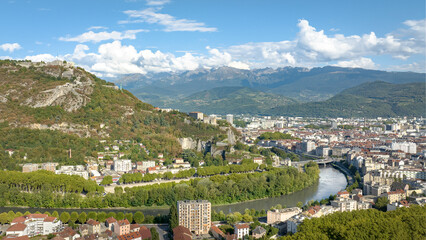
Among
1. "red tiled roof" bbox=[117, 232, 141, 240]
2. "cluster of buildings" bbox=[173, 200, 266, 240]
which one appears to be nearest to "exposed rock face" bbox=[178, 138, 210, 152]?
"cluster of buildings" bbox=[173, 200, 266, 240]

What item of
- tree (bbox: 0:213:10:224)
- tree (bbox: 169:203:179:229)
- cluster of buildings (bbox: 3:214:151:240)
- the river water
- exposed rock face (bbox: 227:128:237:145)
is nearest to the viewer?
cluster of buildings (bbox: 3:214:151:240)

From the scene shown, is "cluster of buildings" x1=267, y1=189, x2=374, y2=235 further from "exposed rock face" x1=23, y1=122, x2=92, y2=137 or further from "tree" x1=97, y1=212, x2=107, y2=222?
"exposed rock face" x1=23, y1=122, x2=92, y2=137

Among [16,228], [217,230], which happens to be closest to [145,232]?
[217,230]

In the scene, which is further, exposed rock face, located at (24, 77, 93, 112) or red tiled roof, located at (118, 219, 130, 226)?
exposed rock face, located at (24, 77, 93, 112)

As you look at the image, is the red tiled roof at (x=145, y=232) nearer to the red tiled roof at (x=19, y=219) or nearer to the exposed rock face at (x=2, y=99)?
the red tiled roof at (x=19, y=219)

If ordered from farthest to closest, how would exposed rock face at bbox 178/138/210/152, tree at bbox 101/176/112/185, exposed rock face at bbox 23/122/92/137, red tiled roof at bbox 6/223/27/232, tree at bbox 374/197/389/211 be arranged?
exposed rock face at bbox 178/138/210/152 → exposed rock face at bbox 23/122/92/137 → tree at bbox 101/176/112/185 → tree at bbox 374/197/389/211 → red tiled roof at bbox 6/223/27/232

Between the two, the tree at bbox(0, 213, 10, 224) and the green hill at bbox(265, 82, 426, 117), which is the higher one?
the green hill at bbox(265, 82, 426, 117)

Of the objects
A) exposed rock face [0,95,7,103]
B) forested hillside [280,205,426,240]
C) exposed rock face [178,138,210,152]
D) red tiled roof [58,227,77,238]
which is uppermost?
exposed rock face [0,95,7,103]

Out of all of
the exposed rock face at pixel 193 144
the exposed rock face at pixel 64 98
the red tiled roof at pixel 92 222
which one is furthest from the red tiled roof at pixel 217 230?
the exposed rock face at pixel 64 98
